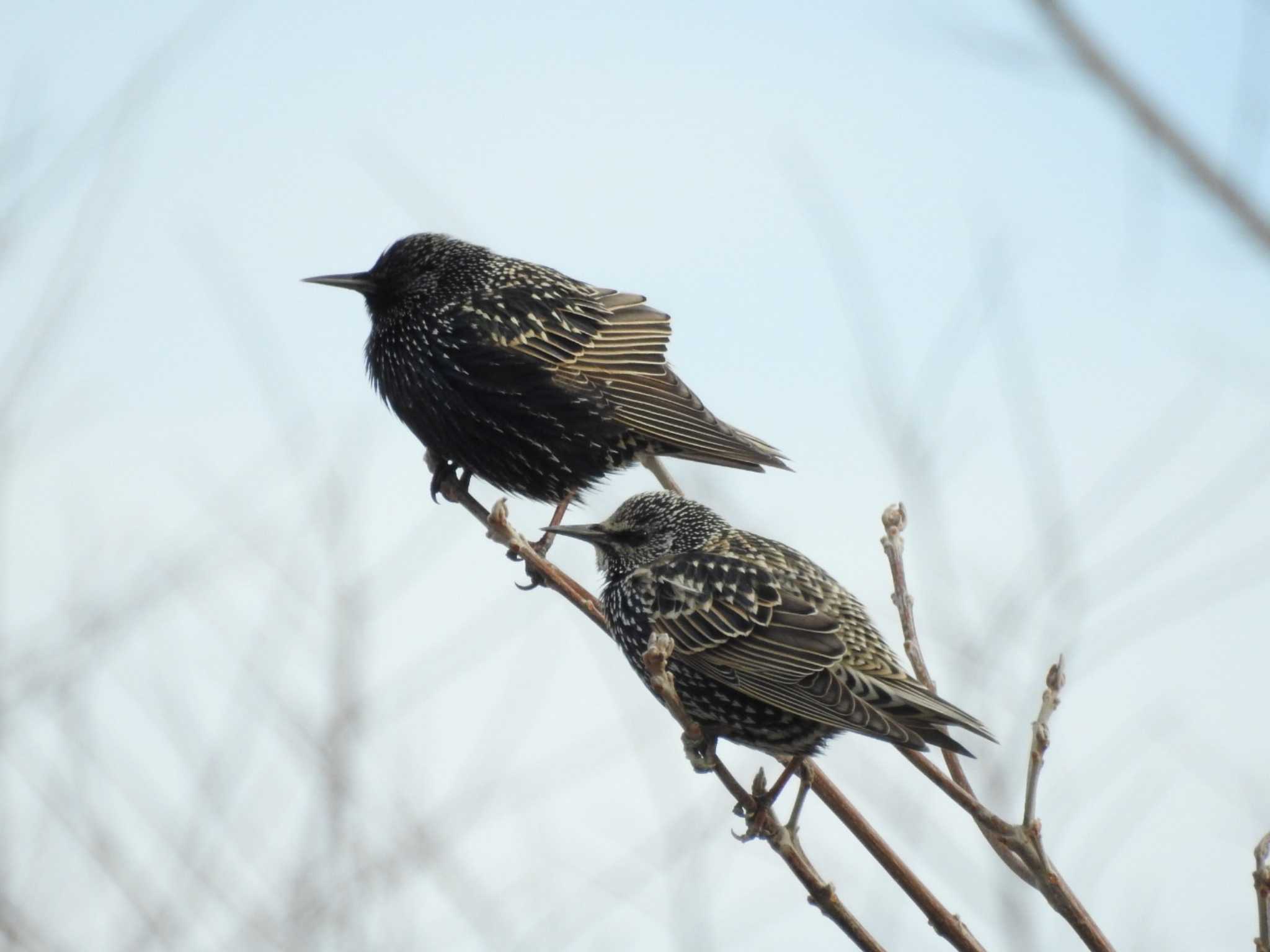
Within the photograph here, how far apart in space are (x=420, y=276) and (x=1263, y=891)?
161 inches

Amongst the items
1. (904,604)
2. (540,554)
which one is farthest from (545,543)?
(904,604)

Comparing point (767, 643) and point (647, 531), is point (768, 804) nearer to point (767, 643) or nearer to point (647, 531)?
point (767, 643)

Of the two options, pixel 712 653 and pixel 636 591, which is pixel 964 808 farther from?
pixel 636 591

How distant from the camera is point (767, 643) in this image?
407 centimetres

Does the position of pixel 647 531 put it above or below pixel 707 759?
above

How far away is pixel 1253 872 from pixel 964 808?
51 centimetres

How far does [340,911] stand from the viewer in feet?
17.2

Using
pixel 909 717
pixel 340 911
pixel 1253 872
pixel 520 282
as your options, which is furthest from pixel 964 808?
pixel 520 282

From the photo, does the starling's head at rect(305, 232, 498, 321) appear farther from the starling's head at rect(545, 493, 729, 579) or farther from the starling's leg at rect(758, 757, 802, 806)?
Result: the starling's leg at rect(758, 757, 802, 806)

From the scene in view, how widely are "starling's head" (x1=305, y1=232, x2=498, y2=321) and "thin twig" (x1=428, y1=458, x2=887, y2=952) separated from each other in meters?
1.70

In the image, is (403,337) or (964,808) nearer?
(964,808)

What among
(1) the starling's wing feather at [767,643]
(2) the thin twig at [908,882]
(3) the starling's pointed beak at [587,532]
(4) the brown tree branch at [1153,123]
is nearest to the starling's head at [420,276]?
(3) the starling's pointed beak at [587,532]

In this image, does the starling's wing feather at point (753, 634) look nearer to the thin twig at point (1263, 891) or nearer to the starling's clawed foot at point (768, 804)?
the starling's clawed foot at point (768, 804)

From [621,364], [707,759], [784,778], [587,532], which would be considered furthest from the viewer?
[621,364]
